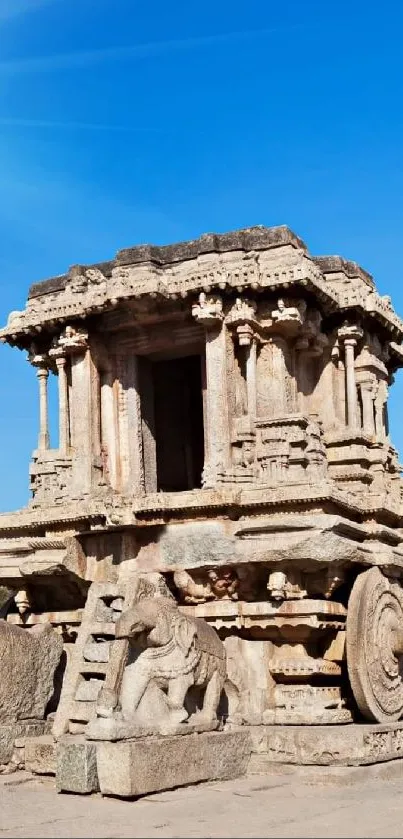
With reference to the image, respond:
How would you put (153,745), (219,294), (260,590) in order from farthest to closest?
(219,294) < (260,590) < (153,745)

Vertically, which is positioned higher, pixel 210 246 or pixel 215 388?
pixel 210 246

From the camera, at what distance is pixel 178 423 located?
67.3ft

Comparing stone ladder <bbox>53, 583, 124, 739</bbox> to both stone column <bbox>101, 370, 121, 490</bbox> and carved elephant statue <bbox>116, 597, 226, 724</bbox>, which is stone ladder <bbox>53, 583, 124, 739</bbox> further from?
stone column <bbox>101, 370, 121, 490</bbox>

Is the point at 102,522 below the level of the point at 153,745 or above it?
above

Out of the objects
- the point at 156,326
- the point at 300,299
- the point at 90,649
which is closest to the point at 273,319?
the point at 300,299

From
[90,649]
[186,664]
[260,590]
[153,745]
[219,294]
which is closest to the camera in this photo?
[153,745]

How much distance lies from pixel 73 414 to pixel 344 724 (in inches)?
258

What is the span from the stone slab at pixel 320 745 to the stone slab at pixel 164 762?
59 cm

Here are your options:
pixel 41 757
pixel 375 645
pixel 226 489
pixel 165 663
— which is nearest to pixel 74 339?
pixel 226 489

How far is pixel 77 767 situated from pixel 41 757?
59.9 inches

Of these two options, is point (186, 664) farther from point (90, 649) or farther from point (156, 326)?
point (156, 326)

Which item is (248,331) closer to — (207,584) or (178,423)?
(207,584)

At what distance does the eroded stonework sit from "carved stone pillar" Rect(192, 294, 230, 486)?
3cm

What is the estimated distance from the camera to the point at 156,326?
17516 mm
